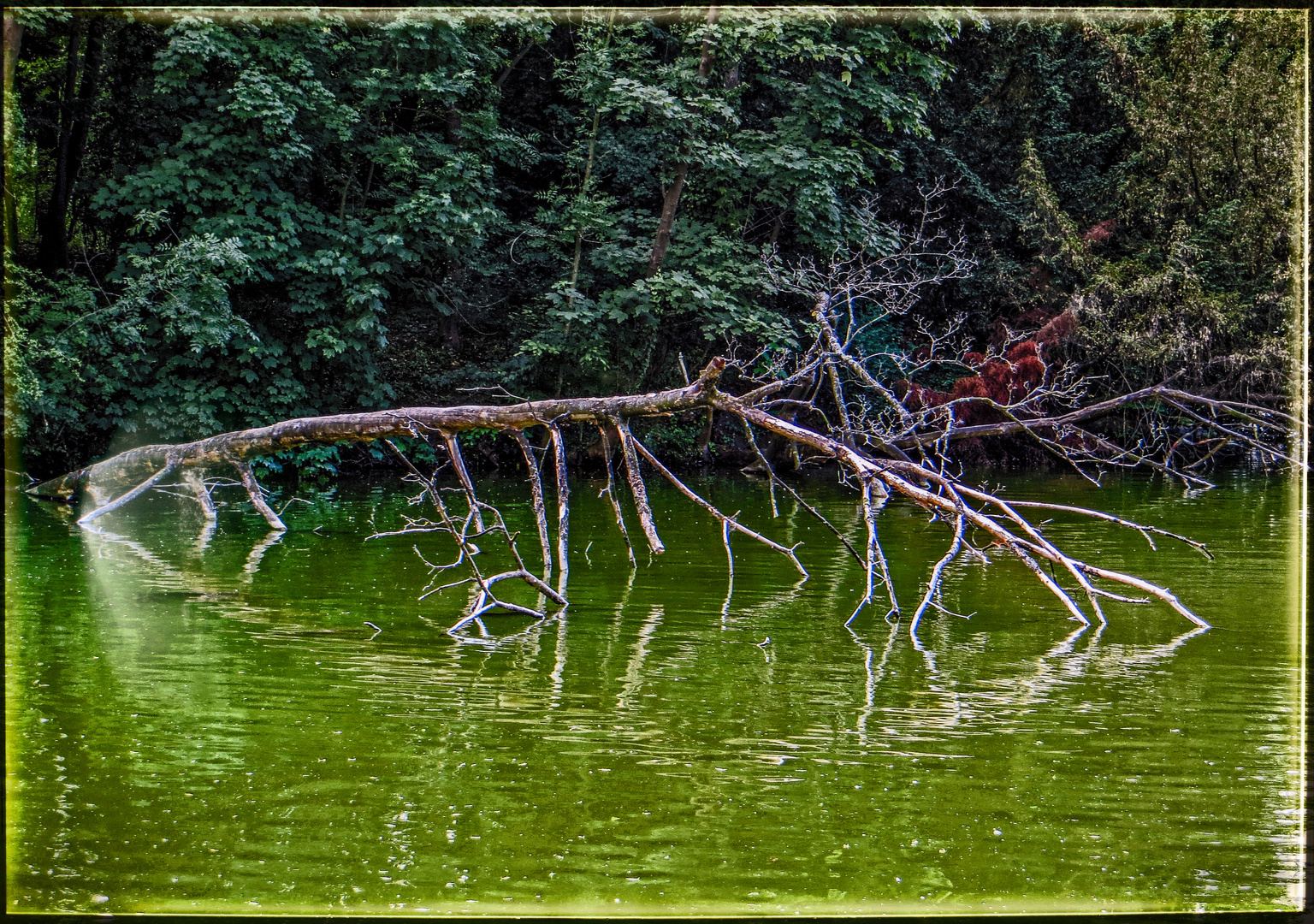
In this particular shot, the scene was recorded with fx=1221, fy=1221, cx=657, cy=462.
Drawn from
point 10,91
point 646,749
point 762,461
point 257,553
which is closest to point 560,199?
point 10,91

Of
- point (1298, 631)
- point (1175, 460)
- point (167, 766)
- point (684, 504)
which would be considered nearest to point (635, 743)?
point (167, 766)

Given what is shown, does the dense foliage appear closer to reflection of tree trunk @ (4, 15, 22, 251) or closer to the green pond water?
reflection of tree trunk @ (4, 15, 22, 251)

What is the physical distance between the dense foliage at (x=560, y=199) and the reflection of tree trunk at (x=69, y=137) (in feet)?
0.16

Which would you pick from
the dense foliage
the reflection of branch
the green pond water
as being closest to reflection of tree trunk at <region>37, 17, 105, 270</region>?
the dense foliage

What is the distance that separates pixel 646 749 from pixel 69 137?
17.3m

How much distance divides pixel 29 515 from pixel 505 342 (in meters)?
9.40

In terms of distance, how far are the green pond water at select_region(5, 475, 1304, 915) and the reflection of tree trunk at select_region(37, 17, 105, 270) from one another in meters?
10.5

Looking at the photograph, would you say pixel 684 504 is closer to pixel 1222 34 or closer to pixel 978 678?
pixel 978 678

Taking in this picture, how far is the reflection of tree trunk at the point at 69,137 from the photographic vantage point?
17922 mm

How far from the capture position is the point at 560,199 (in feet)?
66.0

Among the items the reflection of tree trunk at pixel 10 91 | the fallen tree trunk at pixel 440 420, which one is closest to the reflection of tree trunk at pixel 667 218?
the reflection of tree trunk at pixel 10 91

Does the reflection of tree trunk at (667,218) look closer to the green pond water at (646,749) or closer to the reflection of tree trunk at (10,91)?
the reflection of tree trunk at (10,91)

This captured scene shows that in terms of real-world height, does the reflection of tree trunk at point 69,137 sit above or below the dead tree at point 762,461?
above

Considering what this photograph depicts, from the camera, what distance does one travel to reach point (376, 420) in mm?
9164
